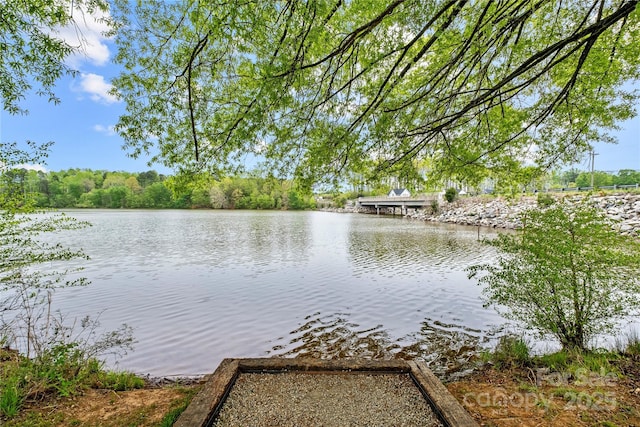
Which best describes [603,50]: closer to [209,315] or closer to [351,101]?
[351,101]

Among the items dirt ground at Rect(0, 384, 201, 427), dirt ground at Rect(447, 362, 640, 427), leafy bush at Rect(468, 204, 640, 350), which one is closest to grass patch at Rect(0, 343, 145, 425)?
dirt ground at Rect(0, 384, 201, 427)

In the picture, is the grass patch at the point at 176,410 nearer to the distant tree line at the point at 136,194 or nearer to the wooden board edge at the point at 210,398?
the wooden board edge at the point at 210,398

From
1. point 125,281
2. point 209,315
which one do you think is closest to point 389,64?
point 209,315

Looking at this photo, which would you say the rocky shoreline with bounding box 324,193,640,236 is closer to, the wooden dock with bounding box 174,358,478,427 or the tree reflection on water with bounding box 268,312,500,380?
the tree reflection on water with bounding box 268,312,500,380

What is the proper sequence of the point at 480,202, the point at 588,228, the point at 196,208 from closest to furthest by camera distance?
the point at 588,228, the point at 480,202, the point at 196,208

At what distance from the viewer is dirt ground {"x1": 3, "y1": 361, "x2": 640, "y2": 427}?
2889 millimetres

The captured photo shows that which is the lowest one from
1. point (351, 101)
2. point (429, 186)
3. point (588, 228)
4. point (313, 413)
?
point (313, 413)

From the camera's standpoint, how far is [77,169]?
7988 centimetres

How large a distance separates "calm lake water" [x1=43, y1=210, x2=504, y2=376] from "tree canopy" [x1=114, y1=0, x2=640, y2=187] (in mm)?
3286

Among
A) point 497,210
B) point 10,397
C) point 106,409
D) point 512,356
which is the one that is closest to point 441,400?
point 512,356

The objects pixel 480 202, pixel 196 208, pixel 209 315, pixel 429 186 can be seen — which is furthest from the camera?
pixel 196 208

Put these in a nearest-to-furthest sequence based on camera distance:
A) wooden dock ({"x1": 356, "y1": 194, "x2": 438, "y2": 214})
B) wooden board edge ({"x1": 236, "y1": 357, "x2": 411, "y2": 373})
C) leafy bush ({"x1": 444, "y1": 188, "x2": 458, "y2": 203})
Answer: wooden board edge ({"x1": 236, "y1": 357, "x2": 411, "y2": 373})
leafy bush ({"x1": 444, "y1": 188, "x2": 458, "y2": 203})
wooden dock ({"x1": 356, "y1": 194, "x2": 438, "y2": 214})

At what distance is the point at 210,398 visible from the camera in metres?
2.90

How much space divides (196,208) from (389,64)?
261 feet
